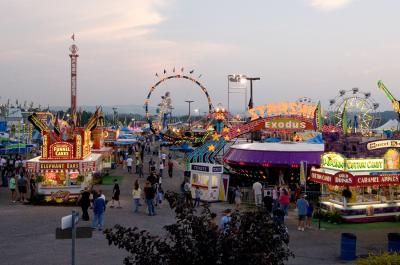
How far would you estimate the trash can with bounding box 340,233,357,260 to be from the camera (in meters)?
11.9

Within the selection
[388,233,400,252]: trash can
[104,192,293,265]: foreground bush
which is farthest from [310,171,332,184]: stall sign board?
[104,192,293,265]: foreground bush

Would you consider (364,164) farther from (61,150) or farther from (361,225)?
(61,150)

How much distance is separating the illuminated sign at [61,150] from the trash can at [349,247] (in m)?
14.0

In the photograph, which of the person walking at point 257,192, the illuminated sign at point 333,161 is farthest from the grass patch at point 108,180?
the illuminated sign at point 333,161

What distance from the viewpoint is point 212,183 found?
21938mm

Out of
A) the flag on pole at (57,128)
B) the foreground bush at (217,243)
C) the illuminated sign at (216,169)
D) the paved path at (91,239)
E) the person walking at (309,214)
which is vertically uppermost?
the flag on pole at (57,128)

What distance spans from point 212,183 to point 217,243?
16.3 meters

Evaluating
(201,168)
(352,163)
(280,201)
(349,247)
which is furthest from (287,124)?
(349,247)

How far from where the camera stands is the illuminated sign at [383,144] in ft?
61.9

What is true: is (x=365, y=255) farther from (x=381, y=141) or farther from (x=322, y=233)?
(x=381, y=141)

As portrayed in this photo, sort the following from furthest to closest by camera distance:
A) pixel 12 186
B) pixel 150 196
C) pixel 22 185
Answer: pixel 12 186 → pixel 22 185 → pixel 150 196

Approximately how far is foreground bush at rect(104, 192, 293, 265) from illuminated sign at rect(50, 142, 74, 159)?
16.9 m

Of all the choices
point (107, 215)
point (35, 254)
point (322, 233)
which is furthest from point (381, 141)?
point (35, 254)

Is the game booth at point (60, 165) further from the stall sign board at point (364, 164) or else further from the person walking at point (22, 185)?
the stall sign board at point (364, 164)
